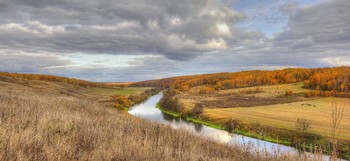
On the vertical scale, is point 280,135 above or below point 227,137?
below

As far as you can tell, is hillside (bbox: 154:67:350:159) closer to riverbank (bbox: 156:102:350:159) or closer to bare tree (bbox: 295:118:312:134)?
riverbank (bbox: 156:102:350:159)

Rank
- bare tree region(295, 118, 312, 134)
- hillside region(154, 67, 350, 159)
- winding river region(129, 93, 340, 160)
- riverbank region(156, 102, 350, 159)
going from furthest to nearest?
bare tree region(295, 118, 312, 134)
hillside region(154, 67, 350, 159)
riverbank region(156, 102, 350, 159)
winding river region(129, 93, 340, 160)

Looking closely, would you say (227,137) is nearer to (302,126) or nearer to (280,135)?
(280,135)

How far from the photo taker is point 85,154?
17.2 ft

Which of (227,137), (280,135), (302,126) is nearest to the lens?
(227,137)

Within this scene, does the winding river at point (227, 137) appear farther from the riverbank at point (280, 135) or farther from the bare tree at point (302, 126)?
the bare tree at point (302, 126)

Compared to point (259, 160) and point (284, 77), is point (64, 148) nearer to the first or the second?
point (259, 160)

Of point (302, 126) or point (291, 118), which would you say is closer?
point (302, 126)

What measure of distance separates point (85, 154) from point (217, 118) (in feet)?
222

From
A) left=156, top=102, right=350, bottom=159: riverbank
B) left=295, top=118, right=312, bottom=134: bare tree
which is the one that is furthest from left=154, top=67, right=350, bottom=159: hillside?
left=295, top=118, right=312, bottom=134: bare tree

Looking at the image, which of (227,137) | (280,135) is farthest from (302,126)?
(227,137)

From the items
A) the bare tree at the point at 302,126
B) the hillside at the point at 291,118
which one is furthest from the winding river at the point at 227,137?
the bare tree at the point at 302,126

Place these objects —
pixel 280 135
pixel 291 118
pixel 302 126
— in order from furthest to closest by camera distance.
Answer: pixel 291 118
pixel 280 135
pixel 302 126

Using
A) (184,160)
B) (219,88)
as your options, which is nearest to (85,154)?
(184,160)
